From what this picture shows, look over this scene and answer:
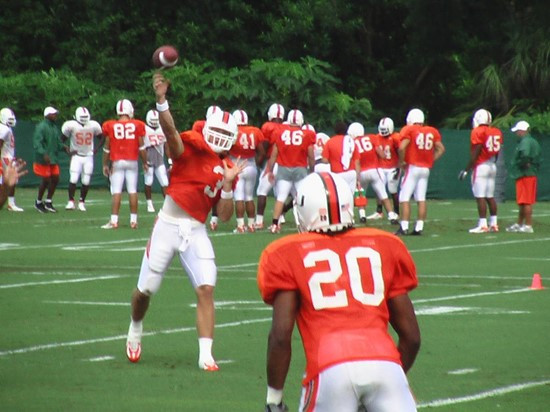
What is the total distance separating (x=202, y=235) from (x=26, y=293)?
4689 millimetres

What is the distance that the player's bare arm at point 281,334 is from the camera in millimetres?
5671

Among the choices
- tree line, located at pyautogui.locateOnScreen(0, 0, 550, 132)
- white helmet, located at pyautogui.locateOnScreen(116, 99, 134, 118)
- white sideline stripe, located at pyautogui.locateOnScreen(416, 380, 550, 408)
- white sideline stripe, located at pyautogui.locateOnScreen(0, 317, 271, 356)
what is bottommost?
white sideline stripe, located at pyautogui.locateOnScreen(0, 317, 271, 356)

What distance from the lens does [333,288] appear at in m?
5.64

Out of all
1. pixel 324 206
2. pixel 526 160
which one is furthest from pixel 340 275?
pixel 526 160

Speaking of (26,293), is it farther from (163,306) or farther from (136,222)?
(136,222)

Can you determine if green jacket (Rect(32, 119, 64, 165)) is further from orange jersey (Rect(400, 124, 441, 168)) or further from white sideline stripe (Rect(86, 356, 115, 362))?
white sideline stripe (Rect(86, 356, 115, 362))

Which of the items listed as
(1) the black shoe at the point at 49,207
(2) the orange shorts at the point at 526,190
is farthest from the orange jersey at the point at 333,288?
(1) the black shoe at the point at 49,207

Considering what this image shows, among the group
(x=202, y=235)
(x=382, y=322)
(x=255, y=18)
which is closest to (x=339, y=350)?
(x=382, y=322)

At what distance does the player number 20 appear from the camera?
5633 mm

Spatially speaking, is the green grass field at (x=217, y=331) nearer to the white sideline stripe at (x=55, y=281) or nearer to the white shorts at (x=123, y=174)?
the white sideline stripe at (x=55, y=281)

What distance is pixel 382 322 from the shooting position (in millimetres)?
5672

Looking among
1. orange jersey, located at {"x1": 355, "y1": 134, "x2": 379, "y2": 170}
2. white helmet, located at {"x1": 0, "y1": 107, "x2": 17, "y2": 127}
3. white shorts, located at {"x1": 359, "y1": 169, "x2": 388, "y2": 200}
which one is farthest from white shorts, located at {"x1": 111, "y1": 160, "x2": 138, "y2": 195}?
white helmet, located at {"x1": 0, "y1": 107, "x2": 17, "y2": 127}

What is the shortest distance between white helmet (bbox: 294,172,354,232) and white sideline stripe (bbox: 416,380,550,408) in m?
3.23

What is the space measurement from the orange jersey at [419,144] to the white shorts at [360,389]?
17.7m
